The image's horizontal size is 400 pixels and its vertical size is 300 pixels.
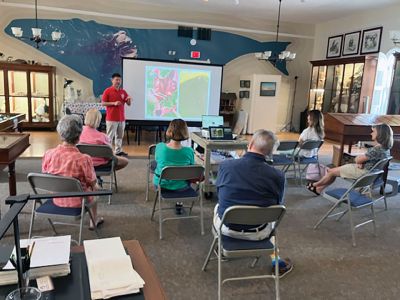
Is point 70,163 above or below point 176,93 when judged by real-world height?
below

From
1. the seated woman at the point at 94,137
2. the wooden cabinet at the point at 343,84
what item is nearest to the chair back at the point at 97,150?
the seated woman at the point at 94,137

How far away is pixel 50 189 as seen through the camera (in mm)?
2309

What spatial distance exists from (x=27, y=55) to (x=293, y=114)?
25.7 feet

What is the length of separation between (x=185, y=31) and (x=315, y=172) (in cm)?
589

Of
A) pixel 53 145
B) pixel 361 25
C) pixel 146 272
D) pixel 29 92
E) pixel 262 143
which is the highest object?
pixel 361 25

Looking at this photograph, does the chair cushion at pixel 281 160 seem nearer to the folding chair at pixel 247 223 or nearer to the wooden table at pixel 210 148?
the wooden table at pixel 210 148

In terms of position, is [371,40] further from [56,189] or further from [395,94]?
[56,189]

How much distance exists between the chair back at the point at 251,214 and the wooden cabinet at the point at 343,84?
22.8 ft

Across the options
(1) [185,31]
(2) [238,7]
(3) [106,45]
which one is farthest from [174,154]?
(1) [185,31]

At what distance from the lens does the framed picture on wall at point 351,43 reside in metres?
8.39

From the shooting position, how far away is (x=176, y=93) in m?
6.85

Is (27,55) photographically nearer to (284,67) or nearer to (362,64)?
(284,67)

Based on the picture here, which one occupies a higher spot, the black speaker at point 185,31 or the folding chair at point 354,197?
the black speaker at point 185,31

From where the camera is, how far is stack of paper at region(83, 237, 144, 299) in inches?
38.6
